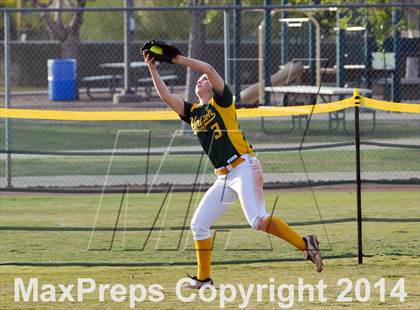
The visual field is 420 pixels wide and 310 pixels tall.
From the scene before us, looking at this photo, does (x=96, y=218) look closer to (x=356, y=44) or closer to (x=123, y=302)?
(x=123, y=302)

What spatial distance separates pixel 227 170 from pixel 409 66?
25.5 m

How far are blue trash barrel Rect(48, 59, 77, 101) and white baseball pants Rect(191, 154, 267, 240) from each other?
81.0 feet

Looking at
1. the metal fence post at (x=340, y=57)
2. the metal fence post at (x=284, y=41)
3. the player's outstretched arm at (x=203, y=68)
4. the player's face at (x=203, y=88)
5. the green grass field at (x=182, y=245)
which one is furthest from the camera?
the metal fence post at (x=284, y=41)

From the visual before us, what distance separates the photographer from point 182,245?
1273 centimetres

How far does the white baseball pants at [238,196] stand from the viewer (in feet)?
31.5

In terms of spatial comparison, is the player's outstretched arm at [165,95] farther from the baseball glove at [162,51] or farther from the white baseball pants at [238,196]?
the white baseball pants at [238,196]

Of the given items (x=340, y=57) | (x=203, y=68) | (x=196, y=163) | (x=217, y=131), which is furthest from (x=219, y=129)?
(x=340, y=57)

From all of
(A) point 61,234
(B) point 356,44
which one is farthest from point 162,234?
(B) point 356,44

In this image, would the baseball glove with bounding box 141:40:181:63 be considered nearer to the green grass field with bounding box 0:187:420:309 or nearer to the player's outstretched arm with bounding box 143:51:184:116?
the player's outstretched arm with bounding box 143:51:184:116

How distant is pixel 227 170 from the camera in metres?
9.72

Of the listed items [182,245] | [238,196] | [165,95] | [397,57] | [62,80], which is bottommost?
[62,80]

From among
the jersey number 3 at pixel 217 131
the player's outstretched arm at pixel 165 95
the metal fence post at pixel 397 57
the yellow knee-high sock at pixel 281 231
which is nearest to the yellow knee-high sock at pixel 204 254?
the yellow knee-high sock at pixel 281 231

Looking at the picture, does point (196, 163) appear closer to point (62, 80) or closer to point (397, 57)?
point (397, 57)

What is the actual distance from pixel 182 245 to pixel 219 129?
11.0 feet
